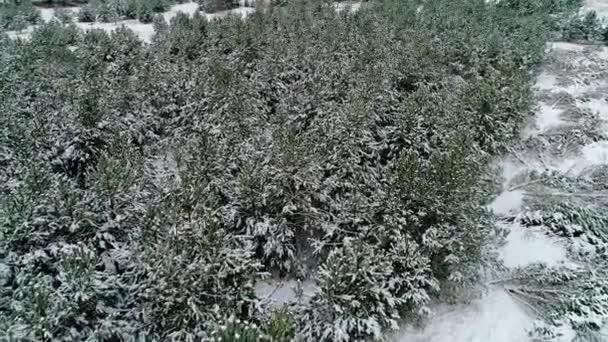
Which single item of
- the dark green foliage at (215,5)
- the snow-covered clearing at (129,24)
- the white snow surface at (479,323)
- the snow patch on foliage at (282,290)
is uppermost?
the dark green foliage at (215,5)

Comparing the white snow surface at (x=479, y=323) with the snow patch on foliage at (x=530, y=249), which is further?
the snow patch on foliage at (x=530, y=249)

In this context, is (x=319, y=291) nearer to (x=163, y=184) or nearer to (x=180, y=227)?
(x=180, y=227)

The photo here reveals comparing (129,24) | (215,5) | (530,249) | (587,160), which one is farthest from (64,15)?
(587,160)

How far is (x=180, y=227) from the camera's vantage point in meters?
5.28

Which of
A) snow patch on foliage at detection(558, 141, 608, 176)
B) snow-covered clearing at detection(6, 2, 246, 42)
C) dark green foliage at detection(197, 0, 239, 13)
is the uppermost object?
dark green foliage at detection(197, 0, 239, 13)

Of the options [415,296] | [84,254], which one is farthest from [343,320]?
[84,254]

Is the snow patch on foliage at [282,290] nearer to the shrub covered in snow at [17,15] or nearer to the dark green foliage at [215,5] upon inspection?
the shrub covered in snow at [17,15]

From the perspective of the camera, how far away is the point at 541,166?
8602mm

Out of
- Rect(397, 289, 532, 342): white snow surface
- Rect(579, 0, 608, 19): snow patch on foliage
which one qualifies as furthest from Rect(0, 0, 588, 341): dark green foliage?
Rect(579, 0, 608, 19): snow patch on foliage

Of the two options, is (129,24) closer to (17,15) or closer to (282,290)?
(17,15)

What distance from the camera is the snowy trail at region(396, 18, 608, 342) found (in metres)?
5.50

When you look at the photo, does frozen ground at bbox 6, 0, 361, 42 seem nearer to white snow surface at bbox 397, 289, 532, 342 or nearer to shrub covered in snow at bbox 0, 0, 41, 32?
shrub covered in snow at bbox 0, 0, 41, 32

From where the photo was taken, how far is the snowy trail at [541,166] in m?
5.50

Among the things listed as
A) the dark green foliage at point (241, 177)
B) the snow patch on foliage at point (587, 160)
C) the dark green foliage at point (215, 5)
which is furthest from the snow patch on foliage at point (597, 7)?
the dark green foliage at point (215, 5)
